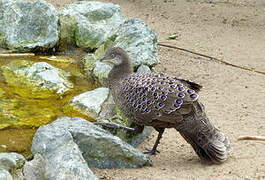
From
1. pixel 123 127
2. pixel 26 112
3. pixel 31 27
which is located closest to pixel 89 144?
pixel 123 127

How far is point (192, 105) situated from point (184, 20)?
16.7 ft

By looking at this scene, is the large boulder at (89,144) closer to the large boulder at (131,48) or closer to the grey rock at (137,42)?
the large boulder at (131,48)

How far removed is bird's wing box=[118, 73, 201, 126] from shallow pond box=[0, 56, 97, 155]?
1158 mm

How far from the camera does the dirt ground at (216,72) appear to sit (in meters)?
5.12

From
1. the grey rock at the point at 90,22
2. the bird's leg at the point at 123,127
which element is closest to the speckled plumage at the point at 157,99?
the bird's leg at the point at 123,127

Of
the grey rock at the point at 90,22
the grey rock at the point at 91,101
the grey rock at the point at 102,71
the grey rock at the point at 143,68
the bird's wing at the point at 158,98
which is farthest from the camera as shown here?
the grey rock at the point at 90,22

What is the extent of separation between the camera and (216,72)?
7.86 metres

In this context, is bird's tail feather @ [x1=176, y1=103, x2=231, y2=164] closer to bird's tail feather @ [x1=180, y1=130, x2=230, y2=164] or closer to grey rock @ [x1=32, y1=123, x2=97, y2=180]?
bird's tail feather @ [x1=180, y1=130, x2=230, y2=164]

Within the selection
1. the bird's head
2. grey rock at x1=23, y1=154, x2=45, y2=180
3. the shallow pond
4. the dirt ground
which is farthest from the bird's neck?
grey rock at x1=23, y1=154, x2=45, y2=180

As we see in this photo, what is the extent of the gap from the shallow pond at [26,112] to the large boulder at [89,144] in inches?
29.7

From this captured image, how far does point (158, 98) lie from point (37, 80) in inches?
100

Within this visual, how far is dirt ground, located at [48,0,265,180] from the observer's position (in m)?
5.12

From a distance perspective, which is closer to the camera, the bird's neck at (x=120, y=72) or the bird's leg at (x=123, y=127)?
the bird's leg at (x=123, y=127)

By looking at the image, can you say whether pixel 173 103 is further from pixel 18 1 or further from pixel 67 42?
pixel 18 1
